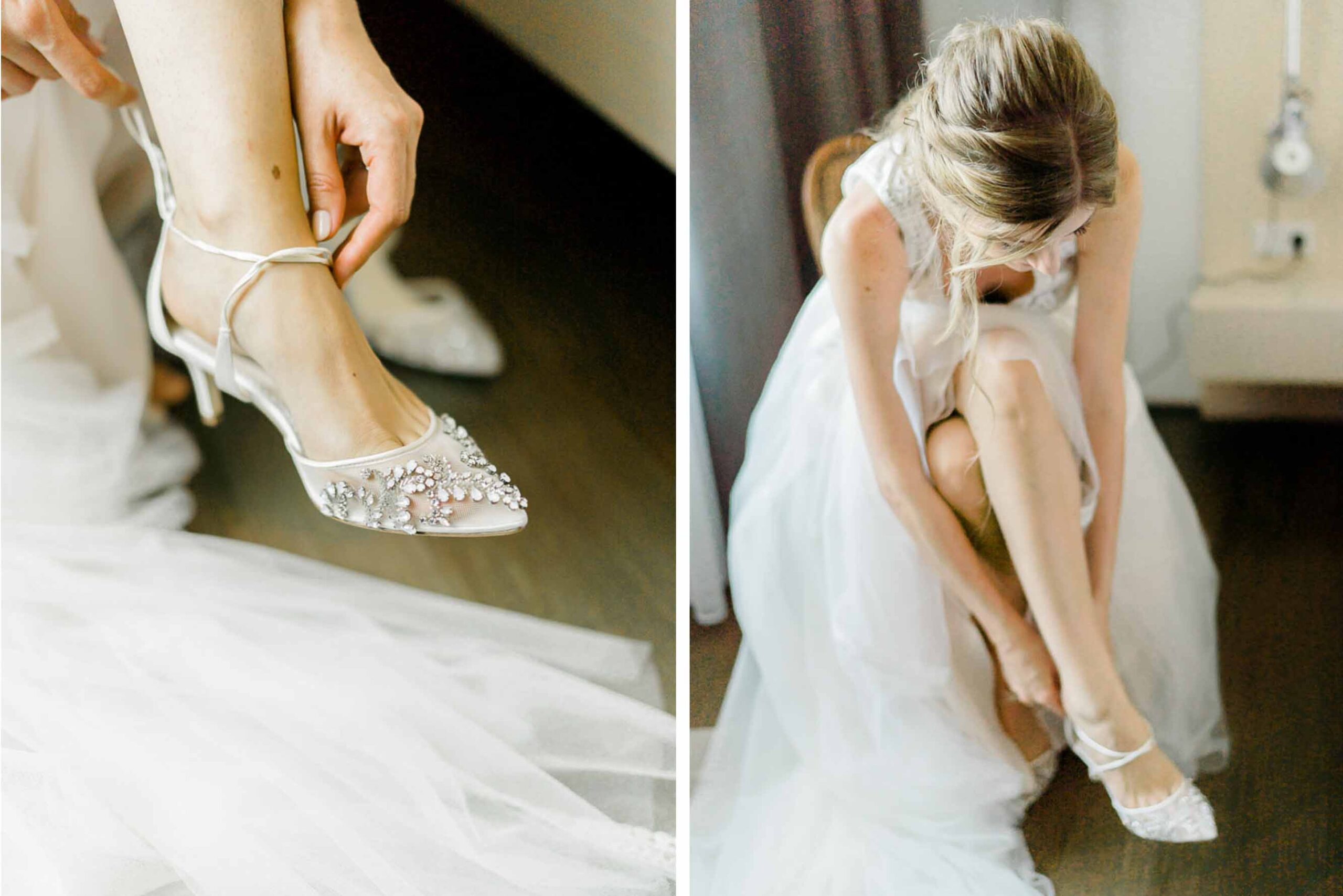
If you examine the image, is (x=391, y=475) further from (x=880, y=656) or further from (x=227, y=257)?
(x=880, y=656)

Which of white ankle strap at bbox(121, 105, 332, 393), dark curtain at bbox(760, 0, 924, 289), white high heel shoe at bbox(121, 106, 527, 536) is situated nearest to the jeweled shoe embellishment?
white high heel shoe at bbox(121, 106, 527, 536)

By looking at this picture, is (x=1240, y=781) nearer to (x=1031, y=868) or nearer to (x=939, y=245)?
(x=1031, y=868)

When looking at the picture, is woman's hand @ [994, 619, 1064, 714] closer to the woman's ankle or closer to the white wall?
the woman's ankle

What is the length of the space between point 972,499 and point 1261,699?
278 millimetres

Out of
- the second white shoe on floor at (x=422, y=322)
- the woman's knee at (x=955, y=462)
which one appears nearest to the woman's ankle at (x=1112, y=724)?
the woman's knee at (x=955, y=462)

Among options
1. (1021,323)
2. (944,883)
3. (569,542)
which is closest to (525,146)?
(569,542)

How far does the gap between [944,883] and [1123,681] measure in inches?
8.2

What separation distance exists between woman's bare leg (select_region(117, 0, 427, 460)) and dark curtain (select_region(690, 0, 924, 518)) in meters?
0.25

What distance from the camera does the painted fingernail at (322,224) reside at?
780mm

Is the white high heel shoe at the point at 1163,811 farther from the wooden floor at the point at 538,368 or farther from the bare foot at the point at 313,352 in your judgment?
the bare foot at the point at 313,352

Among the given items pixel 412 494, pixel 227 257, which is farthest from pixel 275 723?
pixel 227 257

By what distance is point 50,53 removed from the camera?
0.85 meters

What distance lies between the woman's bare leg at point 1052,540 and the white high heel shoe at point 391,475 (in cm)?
36

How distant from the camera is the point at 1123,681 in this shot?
771 millimetres
